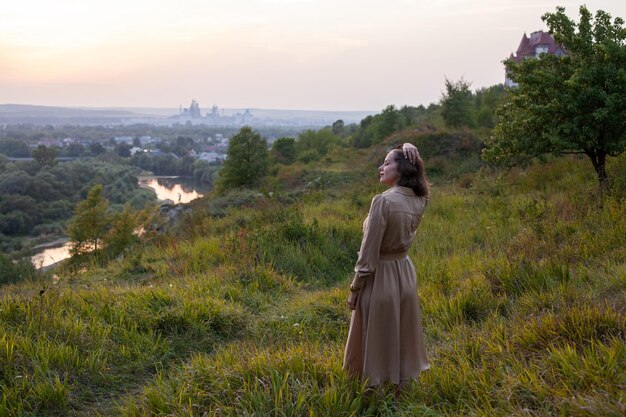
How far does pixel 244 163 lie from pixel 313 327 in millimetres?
30193

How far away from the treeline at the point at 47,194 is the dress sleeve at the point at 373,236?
4909 cm

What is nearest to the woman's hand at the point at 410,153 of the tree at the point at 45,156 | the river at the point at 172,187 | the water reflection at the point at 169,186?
the river at the point at 172,187

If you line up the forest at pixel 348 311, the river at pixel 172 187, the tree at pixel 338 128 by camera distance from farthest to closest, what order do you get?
the tree at pixel 338 128 < the river at pixel 172 187 < the forest at pixel 348 311

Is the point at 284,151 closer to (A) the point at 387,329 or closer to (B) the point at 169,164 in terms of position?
(A) the point at 387,329

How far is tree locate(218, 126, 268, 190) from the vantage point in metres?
35.2

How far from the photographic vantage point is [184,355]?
512 cm

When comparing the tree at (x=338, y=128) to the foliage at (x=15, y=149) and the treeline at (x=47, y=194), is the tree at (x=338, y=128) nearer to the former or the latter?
the treeline at (x=47, y=194)

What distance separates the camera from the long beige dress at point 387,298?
3.38m

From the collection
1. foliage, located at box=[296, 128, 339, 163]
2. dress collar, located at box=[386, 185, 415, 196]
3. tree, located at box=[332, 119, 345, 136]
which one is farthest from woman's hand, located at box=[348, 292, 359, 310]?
tree, located at box=[332, 119, 345, 136]

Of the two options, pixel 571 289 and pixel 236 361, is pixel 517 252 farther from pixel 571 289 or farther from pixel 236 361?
pixel 236 361

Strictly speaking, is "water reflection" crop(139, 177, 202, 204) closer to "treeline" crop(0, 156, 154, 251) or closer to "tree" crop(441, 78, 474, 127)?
"treeline" crop(0, 156, 154, 251)

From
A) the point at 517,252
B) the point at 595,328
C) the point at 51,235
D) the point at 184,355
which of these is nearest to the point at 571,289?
the point at 595,328

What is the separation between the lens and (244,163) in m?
35.1

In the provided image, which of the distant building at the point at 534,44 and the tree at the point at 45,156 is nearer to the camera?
the distant building at the point at 534,44
